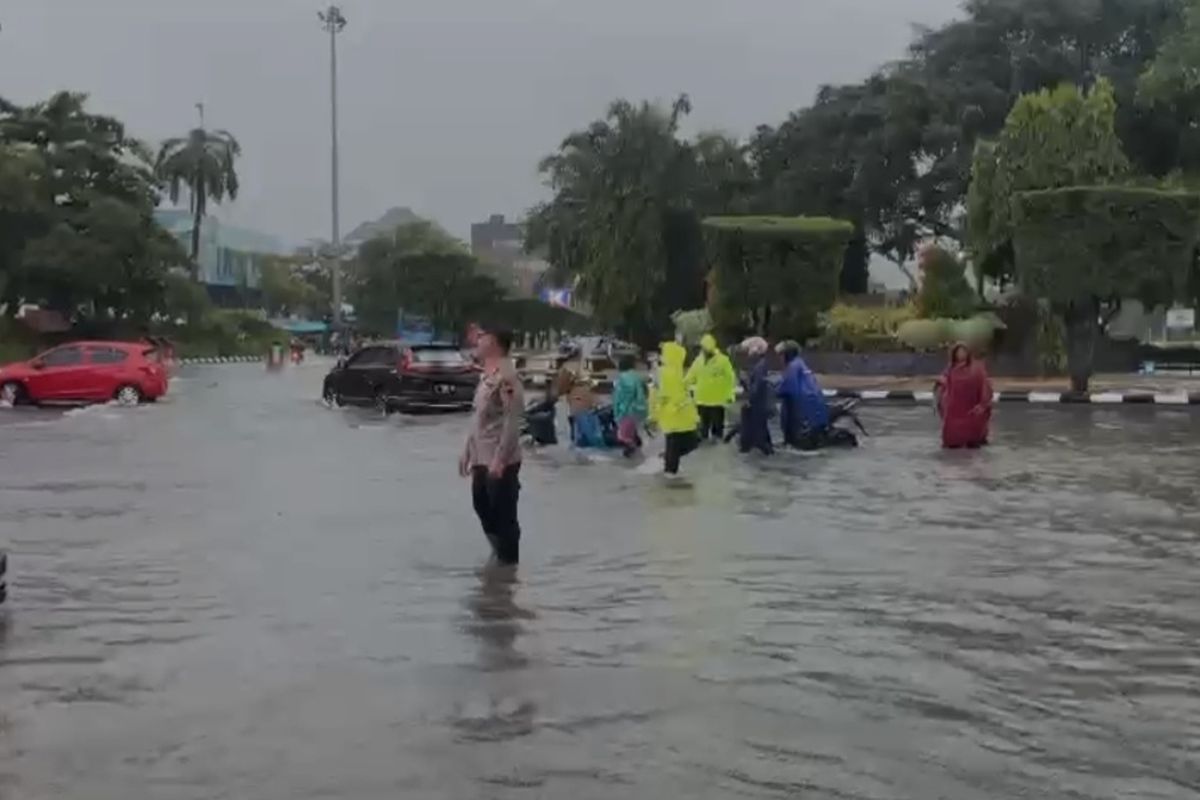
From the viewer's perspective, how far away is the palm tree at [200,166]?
88000mm

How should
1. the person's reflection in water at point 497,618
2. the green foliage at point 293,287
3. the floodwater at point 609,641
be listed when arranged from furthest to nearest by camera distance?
1. the green foliage at point 293,287
2. the person's reflection in water at point 497,618
3. the floodwater at point 609,641

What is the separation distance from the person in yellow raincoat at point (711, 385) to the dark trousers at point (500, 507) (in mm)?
9066

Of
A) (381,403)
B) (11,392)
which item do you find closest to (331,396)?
(381,403)

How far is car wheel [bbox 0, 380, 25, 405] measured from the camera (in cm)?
3356

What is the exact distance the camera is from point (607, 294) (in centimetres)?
5712

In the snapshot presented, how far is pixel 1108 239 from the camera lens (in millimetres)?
35156

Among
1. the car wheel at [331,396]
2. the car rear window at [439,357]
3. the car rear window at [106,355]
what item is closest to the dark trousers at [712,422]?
the car rear window at [439,357]

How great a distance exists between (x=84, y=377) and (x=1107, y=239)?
2128cm

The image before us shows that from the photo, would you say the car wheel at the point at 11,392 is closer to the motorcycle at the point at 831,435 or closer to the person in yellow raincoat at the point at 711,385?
the person in yellow raincoat at the point at 711,385

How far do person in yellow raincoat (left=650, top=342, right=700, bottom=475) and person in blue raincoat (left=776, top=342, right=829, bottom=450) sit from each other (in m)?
3.43

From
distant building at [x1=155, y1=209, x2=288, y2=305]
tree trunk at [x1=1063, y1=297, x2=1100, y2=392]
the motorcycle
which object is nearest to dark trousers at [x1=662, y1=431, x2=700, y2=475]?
the motorcycle

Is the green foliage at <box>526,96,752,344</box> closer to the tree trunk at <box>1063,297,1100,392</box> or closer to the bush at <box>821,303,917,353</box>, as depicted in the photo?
the bush at <box>821,303,917,353</box>

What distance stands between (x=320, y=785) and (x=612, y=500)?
30.2ft

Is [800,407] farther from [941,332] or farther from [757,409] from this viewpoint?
[941,332]
